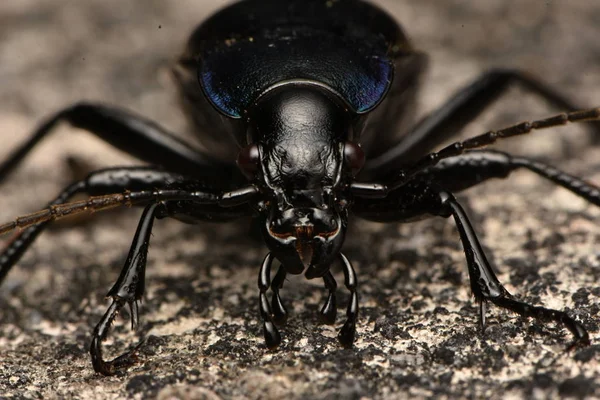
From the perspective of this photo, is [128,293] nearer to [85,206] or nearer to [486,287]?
[85,206]

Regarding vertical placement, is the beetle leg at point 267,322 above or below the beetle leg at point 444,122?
below

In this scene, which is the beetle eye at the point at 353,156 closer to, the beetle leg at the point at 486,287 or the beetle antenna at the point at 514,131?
the beetle antenna at the point at 514,131

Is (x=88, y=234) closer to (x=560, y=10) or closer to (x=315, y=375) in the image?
(x=315, y=375)

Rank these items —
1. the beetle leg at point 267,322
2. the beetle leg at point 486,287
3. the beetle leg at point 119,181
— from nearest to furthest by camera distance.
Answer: the beetle leg at point 486,287
the beetle leg at point 267,322
the beetle leg at point 119,181

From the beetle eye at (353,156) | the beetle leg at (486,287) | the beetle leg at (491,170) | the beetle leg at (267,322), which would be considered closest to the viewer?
Answer: the beetle leg at (486,287)

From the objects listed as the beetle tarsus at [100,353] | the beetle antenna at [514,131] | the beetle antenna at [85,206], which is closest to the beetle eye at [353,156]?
the beetle antenna at [514,131]

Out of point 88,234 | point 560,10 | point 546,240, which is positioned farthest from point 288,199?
point 560,10

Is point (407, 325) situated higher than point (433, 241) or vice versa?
point (433, 241)

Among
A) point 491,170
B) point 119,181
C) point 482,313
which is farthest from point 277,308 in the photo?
point 491,170
